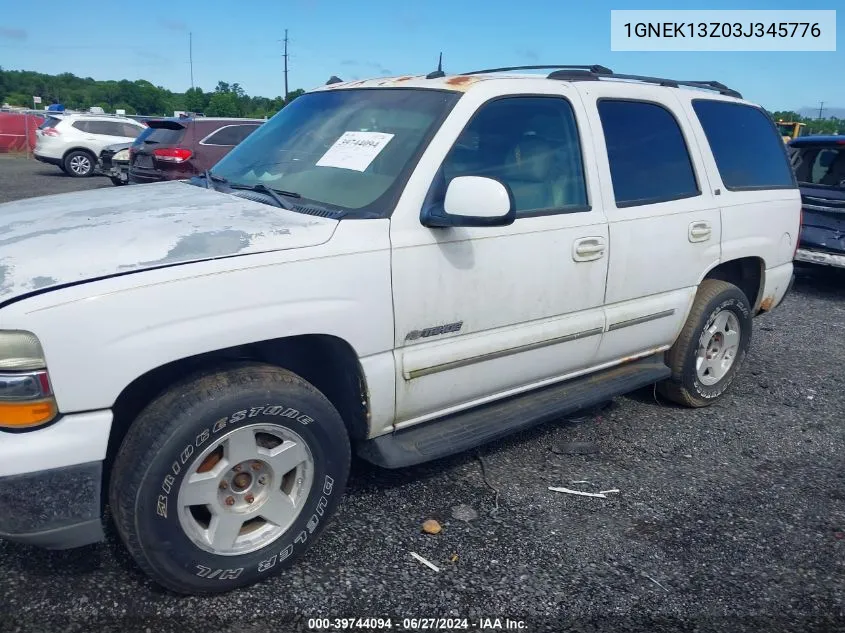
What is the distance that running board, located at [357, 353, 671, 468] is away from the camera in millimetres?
3037

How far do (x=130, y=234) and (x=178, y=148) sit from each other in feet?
31.1

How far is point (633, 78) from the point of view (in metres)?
4.08

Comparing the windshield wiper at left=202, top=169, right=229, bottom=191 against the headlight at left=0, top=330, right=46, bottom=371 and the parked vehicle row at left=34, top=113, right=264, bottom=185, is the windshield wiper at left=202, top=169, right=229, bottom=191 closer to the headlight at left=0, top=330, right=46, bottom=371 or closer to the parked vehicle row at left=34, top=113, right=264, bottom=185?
the headlight at left=0, top=330, right=46, bottom=371

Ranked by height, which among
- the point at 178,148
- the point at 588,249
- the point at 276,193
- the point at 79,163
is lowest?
the point at 588,249

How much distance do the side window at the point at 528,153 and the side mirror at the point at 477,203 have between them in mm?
283

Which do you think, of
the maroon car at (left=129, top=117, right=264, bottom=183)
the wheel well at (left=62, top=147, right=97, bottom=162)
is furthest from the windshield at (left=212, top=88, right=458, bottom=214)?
the wheel well at (left=62, top=147, right=97, bottom=162)

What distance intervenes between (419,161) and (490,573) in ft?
5.45

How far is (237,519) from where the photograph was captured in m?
2.64

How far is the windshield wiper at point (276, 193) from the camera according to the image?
301 centimetres

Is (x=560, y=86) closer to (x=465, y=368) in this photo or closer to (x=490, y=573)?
(x=465, y=368)

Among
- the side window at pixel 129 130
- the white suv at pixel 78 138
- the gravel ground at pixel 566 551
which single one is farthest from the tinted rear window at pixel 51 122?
the gravel ground at pixel 566 551

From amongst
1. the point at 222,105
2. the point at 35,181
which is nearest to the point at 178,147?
the point at 35,181

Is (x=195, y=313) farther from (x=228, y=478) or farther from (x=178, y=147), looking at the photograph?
(x=178, y=147)

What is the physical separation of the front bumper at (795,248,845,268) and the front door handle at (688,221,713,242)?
4338mm
